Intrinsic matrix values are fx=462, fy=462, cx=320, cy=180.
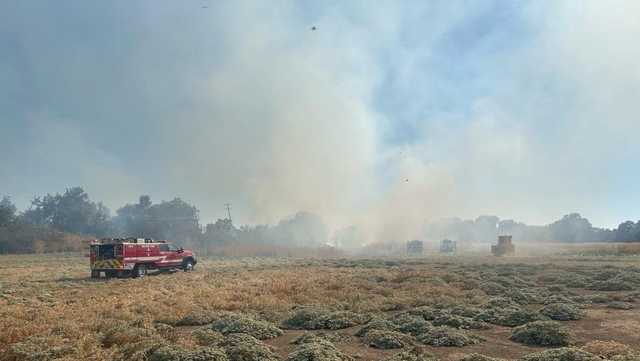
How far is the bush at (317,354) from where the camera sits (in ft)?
38.3

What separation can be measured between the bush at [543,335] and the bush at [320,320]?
18.8ft

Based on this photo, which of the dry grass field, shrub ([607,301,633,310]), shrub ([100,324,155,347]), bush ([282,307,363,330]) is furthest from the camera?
shrub ([607,301,633,310])

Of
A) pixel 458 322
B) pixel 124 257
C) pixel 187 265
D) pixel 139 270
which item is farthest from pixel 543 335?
pixel 187 265

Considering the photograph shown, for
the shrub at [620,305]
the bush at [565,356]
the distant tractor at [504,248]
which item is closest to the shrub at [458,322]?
the bush at [565,356]

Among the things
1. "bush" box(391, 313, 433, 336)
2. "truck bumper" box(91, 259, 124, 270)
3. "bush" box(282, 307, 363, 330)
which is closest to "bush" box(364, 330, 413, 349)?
"bush" box(391, 313, 433, 336)

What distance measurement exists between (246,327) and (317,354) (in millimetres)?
4518

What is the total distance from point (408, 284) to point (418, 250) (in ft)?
225

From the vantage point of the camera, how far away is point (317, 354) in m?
11.8

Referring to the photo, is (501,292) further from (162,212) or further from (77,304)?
(162,212)

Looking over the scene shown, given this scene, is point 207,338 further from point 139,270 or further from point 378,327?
point 139,270

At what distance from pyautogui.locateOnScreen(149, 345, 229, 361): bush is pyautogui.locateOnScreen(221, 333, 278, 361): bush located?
33cm

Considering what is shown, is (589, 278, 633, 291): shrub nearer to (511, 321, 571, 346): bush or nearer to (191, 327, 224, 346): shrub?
(511, 321, 571, 346): bush

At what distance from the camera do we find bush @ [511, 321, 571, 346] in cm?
1423

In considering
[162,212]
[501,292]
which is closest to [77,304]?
[501,292]
